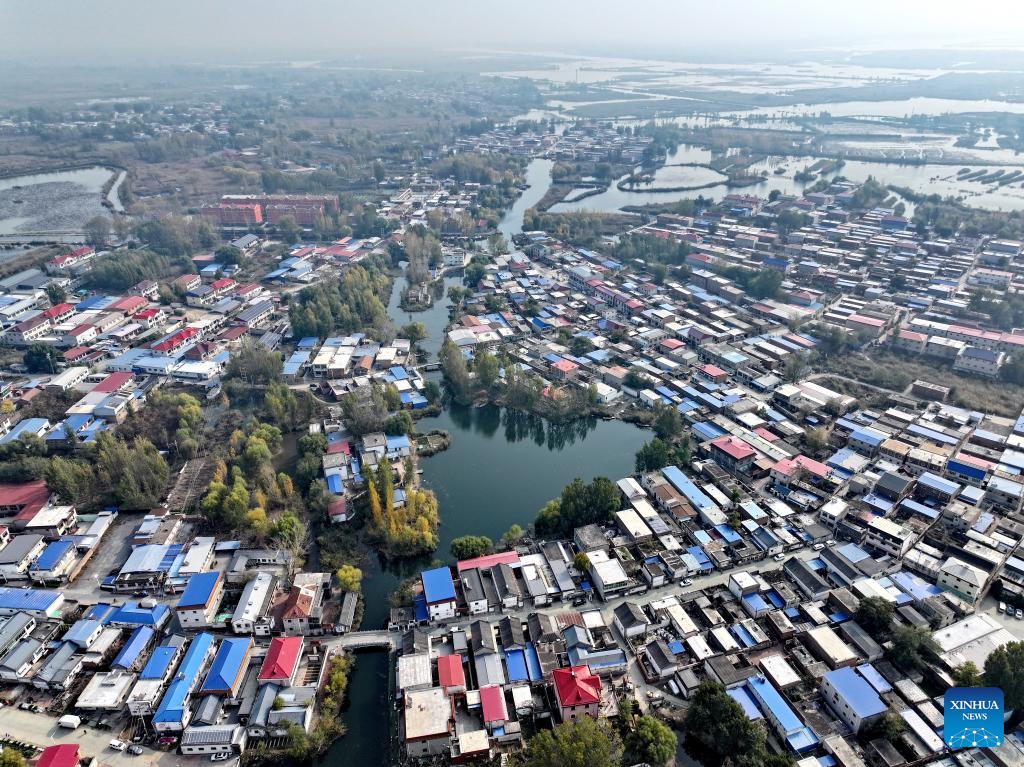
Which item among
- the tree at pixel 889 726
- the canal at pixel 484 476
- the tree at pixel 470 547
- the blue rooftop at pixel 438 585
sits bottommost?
the canal at pixel 484 476

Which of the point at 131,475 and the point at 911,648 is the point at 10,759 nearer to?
the point at 131,475

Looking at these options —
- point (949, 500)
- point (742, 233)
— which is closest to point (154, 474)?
point (949, 500)

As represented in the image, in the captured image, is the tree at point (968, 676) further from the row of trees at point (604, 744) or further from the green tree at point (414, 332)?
the green tree at point (414, 332)

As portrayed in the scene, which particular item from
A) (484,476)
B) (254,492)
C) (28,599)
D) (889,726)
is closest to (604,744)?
(889,726)

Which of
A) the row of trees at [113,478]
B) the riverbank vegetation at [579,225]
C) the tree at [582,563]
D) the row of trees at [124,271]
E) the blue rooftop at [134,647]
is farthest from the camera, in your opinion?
the riverbank vegetation at [579,225]

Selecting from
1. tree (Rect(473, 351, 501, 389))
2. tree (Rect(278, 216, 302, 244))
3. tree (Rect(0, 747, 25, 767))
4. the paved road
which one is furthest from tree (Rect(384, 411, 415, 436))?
tree (Rect(278, 216, 302, 244))

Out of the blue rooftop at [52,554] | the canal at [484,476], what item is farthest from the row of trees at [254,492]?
the blue rooftop at [52,554]

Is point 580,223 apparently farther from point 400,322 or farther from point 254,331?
point 254,331
